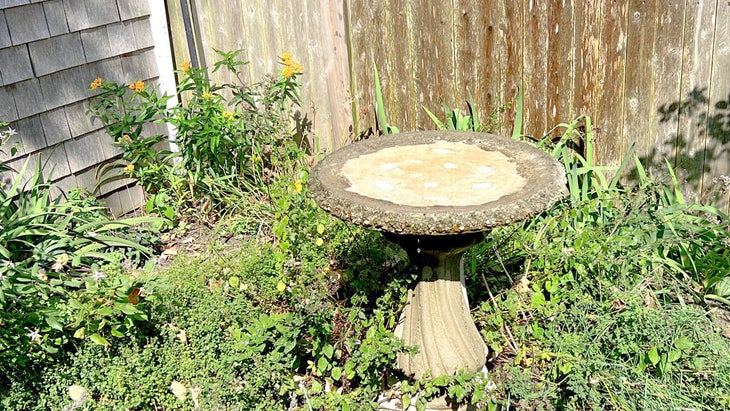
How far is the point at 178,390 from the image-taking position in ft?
10.3

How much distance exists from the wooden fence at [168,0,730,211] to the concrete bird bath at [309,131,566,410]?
1.11 meters

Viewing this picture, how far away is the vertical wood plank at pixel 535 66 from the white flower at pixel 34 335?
2726mm

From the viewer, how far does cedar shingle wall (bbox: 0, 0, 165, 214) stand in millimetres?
4047

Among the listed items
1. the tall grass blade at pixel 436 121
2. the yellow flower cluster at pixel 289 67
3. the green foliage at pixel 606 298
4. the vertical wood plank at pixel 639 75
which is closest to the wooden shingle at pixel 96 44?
the yellow flower cluster at pixel 289 67

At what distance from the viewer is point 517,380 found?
114 inches

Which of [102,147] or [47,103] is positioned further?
[102,147]

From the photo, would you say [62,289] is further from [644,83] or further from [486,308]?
[644,83]

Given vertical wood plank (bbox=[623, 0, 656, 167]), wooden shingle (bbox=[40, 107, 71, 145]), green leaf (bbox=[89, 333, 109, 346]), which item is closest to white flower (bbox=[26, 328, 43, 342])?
green leaf (bbox=[89, 333, 109, 346])

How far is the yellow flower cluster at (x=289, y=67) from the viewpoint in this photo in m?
4.43

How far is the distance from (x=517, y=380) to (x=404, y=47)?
231 cm

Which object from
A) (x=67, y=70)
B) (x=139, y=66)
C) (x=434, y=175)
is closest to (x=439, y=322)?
(x=434, y=175)

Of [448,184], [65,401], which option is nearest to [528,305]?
[448,184]

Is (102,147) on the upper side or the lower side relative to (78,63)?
lower

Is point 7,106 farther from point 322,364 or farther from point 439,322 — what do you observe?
point 439,322
